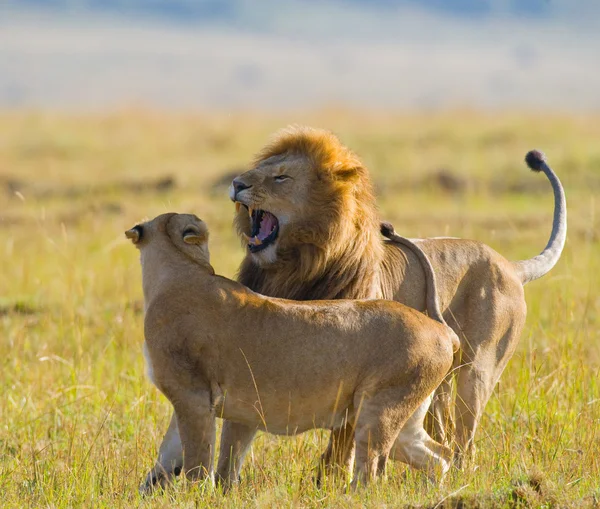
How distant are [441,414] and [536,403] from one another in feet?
2.24

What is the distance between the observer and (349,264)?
5.67 metres

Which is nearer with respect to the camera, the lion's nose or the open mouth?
the lion's nose

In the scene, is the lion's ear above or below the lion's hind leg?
above

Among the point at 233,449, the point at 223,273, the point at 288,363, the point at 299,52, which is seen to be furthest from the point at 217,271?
the point at 299,52

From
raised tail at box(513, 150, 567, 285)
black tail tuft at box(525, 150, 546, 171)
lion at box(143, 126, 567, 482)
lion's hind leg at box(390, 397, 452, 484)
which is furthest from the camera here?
black tail tuft at box(525, 150, 546, 171)

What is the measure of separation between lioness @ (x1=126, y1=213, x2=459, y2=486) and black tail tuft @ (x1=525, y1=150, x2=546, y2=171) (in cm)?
174

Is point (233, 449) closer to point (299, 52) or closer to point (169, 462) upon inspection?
point (169, 462)

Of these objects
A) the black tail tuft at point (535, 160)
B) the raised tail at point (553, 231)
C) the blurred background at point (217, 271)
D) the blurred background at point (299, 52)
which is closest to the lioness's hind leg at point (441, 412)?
the blurred background at point (217, 271)

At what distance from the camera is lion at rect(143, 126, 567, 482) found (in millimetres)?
5598

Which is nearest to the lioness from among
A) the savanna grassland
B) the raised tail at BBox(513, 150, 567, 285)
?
the savanna grassland

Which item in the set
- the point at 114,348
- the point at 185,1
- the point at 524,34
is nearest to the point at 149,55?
the point at 185,1

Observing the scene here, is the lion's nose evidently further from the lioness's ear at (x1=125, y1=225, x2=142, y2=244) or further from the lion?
the lioness's ear at (x1=125, y1=225, x2=142, y2=244)

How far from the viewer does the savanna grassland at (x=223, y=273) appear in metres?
5.29

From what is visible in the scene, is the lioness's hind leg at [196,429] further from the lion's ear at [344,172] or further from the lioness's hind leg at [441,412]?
the lioness's hind leg at [441,412]
